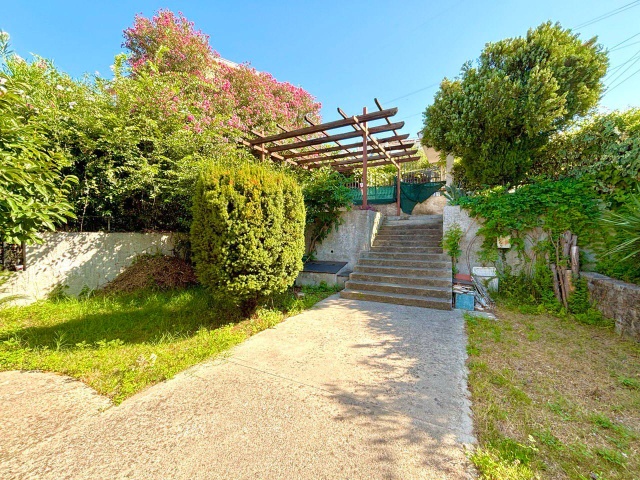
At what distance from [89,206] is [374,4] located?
356 inches

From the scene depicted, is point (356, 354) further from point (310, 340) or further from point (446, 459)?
point (446, 459)

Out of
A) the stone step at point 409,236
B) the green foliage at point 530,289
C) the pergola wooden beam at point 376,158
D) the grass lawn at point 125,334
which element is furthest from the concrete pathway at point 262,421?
the pergola wooden beam at point 376,158

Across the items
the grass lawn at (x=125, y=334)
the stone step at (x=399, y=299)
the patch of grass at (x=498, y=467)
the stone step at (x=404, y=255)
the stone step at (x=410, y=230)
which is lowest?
the patch of grass at (x=498, y=467)

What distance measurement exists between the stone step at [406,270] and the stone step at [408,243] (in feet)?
3.06

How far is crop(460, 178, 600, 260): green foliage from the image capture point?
4371 mm

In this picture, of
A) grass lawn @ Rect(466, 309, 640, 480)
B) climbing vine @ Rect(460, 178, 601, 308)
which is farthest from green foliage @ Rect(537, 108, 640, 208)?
grass lawn @ Rect(466, 309, 640, 480)

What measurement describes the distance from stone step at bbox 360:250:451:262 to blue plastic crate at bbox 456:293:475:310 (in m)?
1.11

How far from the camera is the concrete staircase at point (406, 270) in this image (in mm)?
4613

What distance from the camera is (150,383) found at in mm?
2244

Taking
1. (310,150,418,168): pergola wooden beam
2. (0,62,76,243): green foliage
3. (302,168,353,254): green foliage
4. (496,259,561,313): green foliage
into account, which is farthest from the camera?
(310,150,418,168): pergola wooden beam

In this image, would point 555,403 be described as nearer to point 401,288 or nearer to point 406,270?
point 401,288

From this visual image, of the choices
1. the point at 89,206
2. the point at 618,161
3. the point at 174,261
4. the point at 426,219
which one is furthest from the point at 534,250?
the point at 89,206

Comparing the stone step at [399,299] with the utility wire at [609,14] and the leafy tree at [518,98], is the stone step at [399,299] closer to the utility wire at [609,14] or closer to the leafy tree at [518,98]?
the leafy tree at [518,98]

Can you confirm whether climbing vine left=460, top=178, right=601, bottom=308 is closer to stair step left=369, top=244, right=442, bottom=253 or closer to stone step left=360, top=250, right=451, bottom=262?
stone step left=360, top=250, right=451, bottom=262
